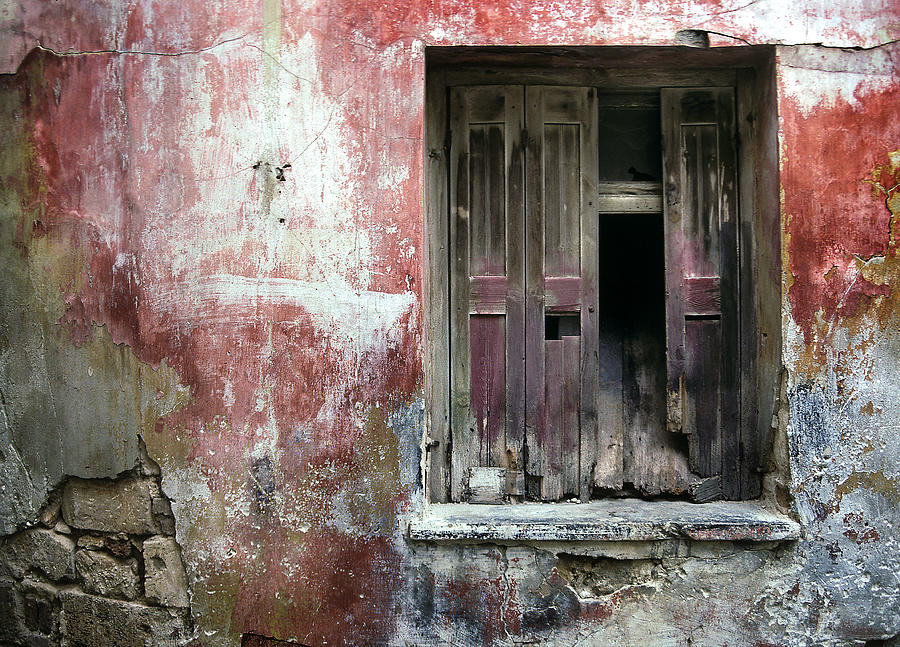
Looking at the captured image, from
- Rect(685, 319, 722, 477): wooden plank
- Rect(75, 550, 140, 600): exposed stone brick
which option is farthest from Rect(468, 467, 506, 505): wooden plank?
Rect(75, 550, 140, 600): exposed stone brick

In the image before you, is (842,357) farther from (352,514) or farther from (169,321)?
(169,321)

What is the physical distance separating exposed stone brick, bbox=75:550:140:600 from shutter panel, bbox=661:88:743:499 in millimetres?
2363

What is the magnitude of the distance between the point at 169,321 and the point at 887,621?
3.09 m

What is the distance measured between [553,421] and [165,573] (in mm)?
1733

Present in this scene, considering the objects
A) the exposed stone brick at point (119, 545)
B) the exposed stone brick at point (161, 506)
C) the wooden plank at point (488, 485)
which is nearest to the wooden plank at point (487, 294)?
the wooden plank at point (488, 485)

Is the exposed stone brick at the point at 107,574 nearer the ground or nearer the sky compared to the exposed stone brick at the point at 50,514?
nearer the ground

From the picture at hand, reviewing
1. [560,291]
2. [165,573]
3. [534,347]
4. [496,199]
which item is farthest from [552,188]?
[165,573]

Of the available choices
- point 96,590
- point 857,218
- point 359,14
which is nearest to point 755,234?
point 857,218

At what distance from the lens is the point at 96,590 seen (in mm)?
2891

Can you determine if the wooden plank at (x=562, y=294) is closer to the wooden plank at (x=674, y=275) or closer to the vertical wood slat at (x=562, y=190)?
the vertical wood slat at (x=562, y=190)

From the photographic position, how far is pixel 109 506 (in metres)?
2.87

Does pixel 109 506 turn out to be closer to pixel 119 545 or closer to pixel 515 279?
pixel 119 545

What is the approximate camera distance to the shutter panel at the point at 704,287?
118 inches

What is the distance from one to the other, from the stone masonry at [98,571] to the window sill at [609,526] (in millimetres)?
1044
